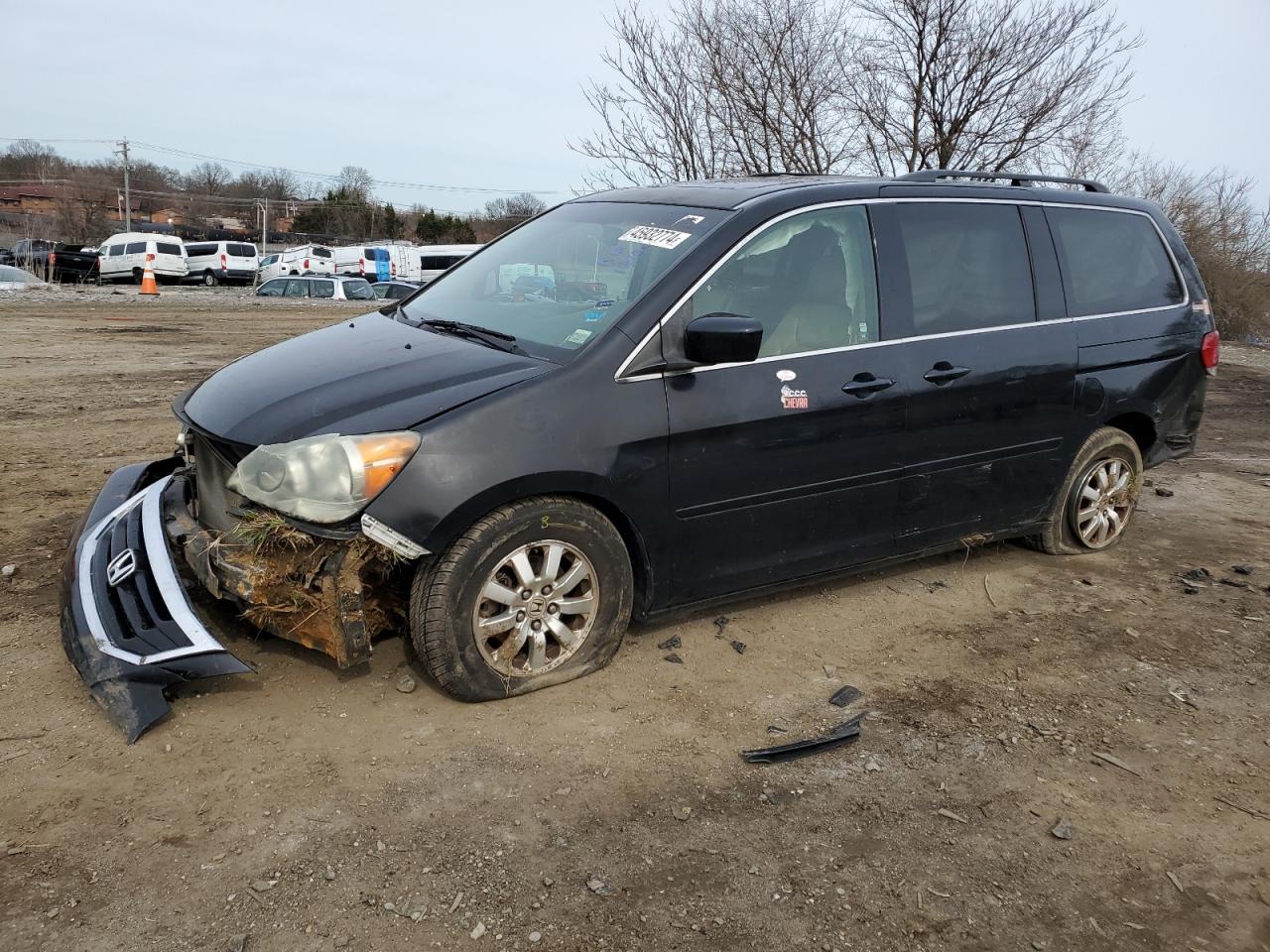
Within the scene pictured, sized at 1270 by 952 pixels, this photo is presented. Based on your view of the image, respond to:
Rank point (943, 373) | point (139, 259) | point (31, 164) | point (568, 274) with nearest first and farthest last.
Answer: point (568, 274)
point (943, 373)
point (139, 259)
point (31, 164)

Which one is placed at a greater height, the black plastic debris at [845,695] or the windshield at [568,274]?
the windshield at [568,274]

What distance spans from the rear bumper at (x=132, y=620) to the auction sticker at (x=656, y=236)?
2.19 m

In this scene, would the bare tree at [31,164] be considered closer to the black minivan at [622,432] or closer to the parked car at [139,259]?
the parked car at [139,259]

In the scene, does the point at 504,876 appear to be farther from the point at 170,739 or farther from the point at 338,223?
the point at 338,223

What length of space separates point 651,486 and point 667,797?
3.70ft

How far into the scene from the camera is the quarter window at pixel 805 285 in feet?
13.0

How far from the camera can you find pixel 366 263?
47125mm

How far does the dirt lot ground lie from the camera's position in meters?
2.57

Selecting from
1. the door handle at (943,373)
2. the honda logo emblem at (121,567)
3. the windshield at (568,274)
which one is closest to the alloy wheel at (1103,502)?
the door handle at (943,373)

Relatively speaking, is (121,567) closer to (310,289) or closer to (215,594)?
(215,594)

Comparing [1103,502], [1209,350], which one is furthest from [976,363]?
[1209,350]

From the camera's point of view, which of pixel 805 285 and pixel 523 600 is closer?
pixel 523 600

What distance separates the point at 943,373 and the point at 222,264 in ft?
133

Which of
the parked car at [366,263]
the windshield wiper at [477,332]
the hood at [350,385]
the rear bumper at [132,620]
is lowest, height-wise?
the rear bumper at [132,620]
